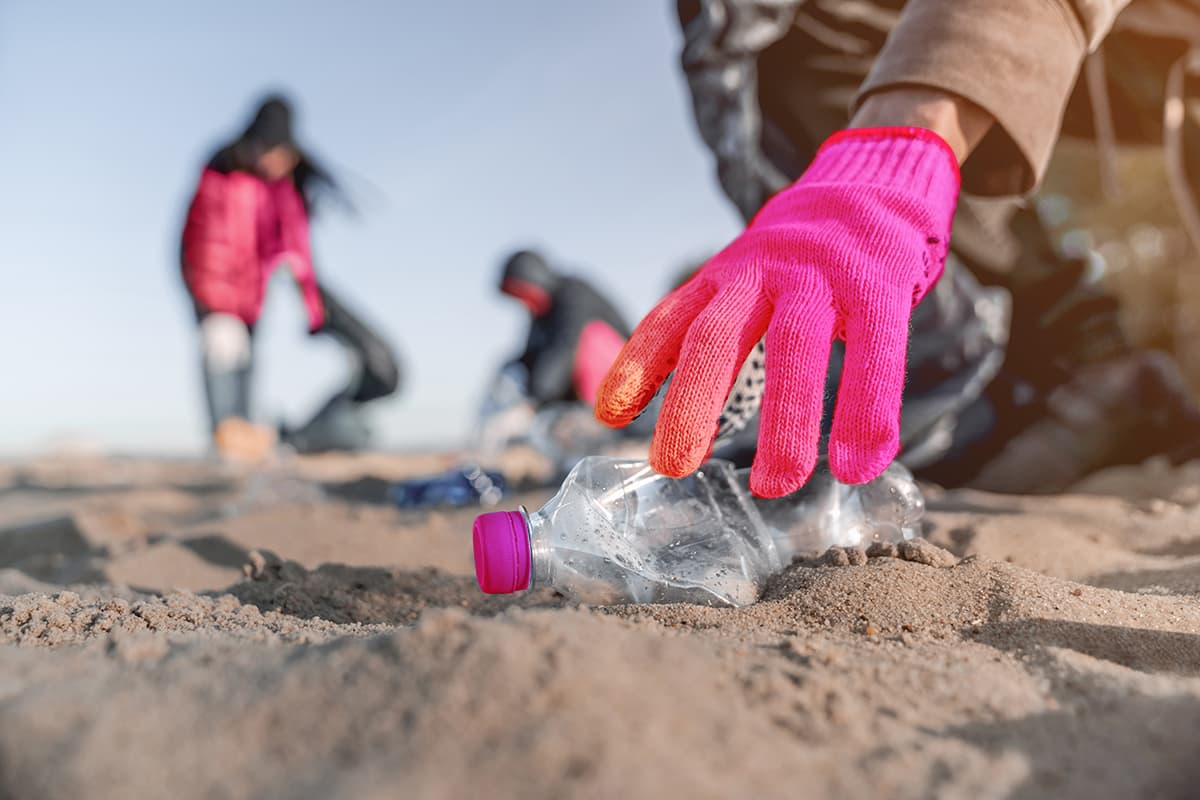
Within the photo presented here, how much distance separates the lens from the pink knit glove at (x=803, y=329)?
1.19 metres

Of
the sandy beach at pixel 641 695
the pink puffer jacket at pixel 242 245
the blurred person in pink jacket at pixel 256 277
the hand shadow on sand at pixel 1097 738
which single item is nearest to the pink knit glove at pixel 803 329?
the sandy beach at pixel 641 695

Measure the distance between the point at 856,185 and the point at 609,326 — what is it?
4093 millimetres

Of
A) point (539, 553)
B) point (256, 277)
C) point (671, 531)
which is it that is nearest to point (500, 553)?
point (539, 553)

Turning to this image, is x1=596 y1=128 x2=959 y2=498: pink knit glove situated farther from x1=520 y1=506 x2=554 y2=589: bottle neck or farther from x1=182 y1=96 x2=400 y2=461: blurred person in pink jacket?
x1=182 y1=96 x2=400 y2=461: blurred person in pink jacket

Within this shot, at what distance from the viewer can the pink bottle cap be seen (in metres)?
1.22

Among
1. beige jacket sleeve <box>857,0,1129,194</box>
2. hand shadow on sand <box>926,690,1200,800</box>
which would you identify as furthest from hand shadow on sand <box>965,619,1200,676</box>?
beige jacket sleeve <box>857,0,1129,194</box>

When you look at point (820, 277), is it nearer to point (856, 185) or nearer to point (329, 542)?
point (856, 185)

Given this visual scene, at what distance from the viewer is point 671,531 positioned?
5.08ft

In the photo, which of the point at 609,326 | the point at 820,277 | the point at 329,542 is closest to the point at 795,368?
the point at 820,277

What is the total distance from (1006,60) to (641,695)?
1.42 meters

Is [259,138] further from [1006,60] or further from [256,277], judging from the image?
[1006,60]

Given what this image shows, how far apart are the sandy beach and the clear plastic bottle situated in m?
0.16

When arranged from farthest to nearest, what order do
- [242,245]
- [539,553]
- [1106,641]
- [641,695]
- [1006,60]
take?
[242,245] → [1006,60] → [539,553] → [1106,641] → [641,695]

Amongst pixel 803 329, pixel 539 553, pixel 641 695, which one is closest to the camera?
pixel 641 695
